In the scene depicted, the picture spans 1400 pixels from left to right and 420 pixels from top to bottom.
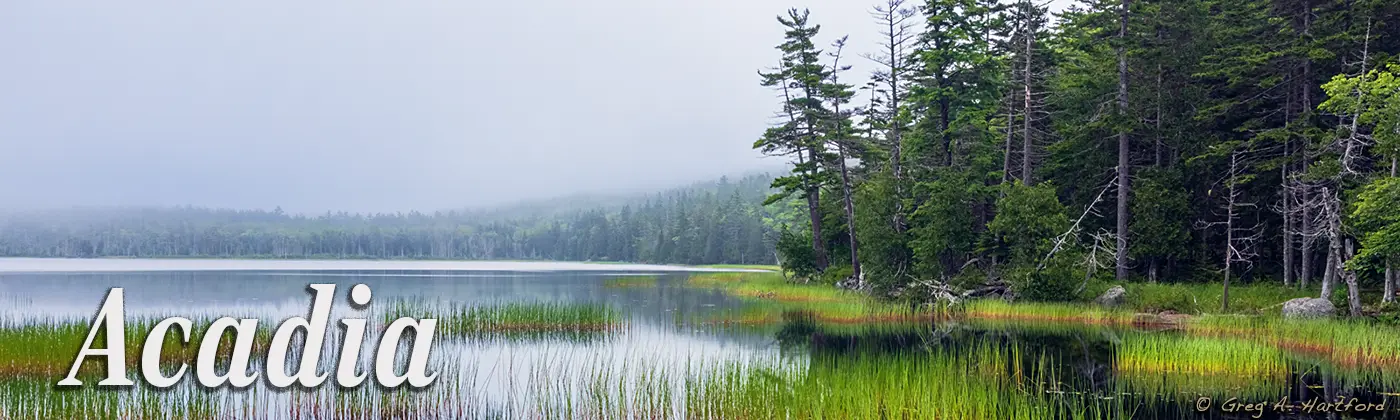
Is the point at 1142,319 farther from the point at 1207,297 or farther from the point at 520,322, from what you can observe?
the point at 520,322

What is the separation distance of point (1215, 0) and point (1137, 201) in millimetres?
8226

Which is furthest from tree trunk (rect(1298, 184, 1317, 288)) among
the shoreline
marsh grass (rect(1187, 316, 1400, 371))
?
the shoreline

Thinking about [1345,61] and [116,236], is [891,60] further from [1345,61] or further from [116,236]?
[116,236]

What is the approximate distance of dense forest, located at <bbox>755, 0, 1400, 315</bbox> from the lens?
2573cm

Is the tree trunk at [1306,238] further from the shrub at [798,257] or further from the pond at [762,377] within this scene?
the shrub at [798,257]

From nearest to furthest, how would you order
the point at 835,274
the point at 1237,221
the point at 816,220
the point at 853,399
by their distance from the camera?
the point at 853,399
the point at 1237,221
the point at 835,274
the point at 816,220

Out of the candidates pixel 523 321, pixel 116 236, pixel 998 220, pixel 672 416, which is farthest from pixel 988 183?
pixel 116 236

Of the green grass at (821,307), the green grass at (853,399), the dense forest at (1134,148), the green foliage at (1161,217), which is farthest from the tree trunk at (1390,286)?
the green grass at (853,399)

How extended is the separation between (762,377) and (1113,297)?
20595mm

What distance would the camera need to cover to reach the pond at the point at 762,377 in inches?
408

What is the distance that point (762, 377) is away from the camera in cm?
1174

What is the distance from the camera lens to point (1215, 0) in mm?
32688

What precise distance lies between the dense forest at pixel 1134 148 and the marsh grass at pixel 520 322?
539 inches

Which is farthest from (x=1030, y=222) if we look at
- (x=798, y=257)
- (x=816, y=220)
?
(x=798, y=257)
